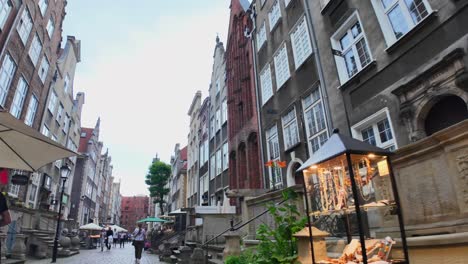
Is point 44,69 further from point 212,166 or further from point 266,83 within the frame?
point 266,83

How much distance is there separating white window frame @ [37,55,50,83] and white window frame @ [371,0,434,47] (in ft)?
69.2

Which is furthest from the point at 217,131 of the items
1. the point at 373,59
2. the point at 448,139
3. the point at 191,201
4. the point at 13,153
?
the point at 448,139

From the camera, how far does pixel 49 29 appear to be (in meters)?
21.1

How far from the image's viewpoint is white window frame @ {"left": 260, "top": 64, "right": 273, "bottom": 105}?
1477 centimetres

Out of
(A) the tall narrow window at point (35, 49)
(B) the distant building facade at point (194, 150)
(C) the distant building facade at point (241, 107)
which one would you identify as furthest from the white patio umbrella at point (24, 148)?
(B) the distant building facade at point (194, 150)

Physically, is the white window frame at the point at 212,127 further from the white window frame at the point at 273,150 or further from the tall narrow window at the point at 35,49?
the tall narrow window at the point at 35,49

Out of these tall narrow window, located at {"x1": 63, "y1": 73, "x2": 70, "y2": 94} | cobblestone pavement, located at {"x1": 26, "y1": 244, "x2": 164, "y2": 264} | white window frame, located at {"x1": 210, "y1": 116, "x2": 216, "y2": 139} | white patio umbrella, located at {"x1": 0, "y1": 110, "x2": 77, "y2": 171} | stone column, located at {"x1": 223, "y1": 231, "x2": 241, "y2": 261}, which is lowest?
cobblestone pavement, located at {"x1": 26, "y1": 244, "x2": 164, "y2": 264}

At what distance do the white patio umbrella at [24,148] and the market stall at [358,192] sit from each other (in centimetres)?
Answer: 409

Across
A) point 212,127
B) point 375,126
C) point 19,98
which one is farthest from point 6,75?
point 375,126

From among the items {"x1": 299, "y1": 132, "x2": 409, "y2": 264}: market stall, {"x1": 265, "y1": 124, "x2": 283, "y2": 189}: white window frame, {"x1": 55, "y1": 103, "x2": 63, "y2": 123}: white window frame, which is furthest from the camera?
{"x1": 55, "y1": 103, "x2": 63, "y2": 123}: white window frame

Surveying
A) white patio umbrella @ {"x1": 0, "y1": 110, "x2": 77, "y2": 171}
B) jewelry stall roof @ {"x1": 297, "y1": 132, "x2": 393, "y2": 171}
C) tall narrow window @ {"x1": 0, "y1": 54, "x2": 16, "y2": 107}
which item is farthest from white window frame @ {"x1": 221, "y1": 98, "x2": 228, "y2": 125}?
jewelry stall roof @ {"x1": 297, "y1": 132, "x2": 393, "y2": 171}

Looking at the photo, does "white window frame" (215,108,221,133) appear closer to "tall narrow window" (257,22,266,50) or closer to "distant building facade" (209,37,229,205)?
"distant building facade" (209,37,229,205)

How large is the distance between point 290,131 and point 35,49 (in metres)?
17.7

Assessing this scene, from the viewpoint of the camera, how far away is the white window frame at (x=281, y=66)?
13130 millimetres
